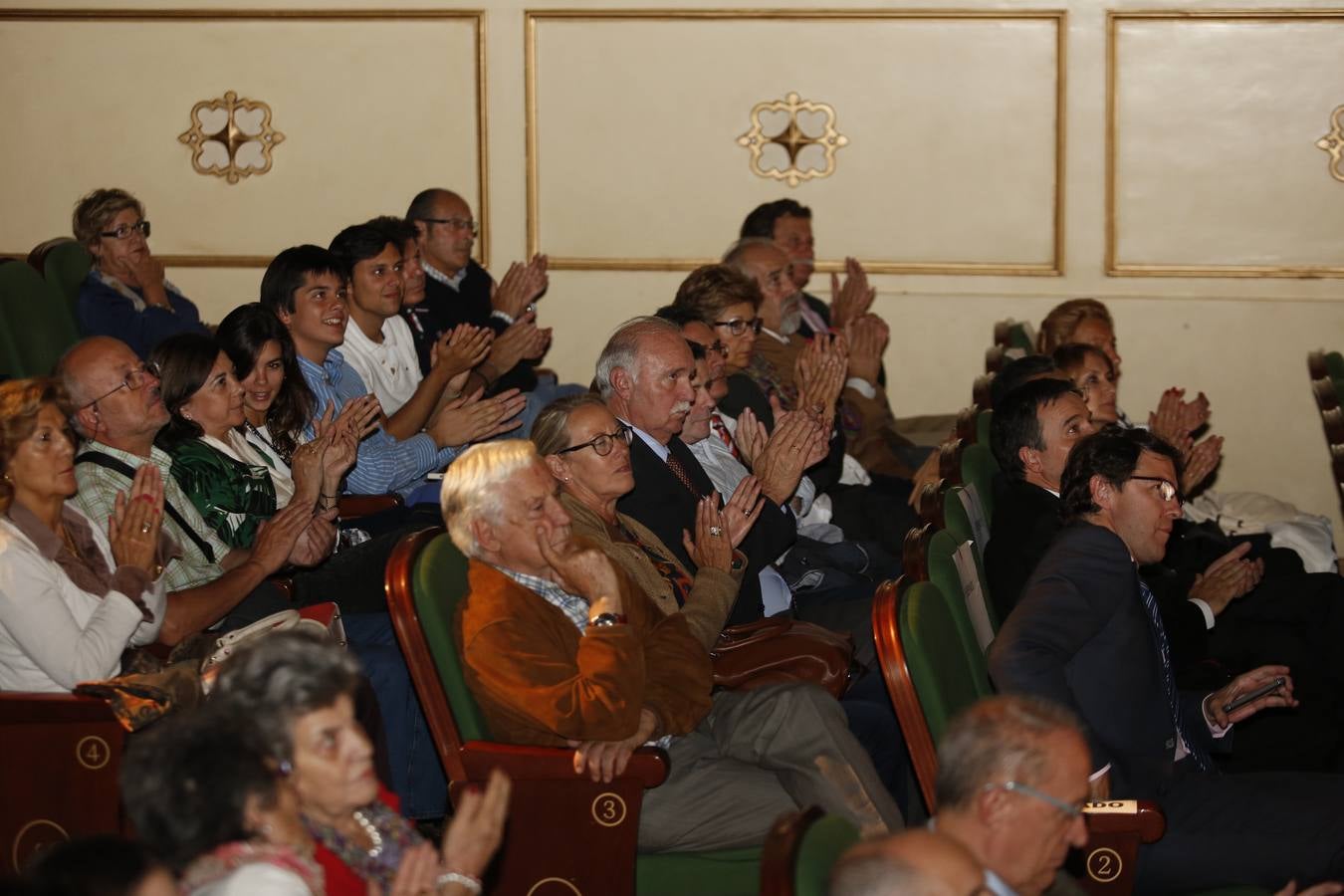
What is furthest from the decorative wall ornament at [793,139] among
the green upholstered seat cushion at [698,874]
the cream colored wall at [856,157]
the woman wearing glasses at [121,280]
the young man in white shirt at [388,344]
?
the green upholstered seat cushion at [698,874]

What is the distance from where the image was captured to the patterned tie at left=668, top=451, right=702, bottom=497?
147 inches

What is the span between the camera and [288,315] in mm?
4266

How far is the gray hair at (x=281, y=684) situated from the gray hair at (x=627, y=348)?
1845 millimetres

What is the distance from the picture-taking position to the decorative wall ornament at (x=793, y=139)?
642 centimetres

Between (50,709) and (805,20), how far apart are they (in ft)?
14.6

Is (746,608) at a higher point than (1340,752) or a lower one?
higher

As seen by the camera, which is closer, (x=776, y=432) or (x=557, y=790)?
(x=557, y=790)

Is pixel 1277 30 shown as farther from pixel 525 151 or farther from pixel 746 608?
pixel 746 608

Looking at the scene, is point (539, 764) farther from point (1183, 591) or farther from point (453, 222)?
point (453, 222)

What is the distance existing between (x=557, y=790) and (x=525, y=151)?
4.13 metres

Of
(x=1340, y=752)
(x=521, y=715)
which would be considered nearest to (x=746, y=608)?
(x=521, y=715)

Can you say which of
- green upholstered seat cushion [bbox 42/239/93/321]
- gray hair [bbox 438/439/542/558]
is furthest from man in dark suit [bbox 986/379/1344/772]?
green upholstered seat cushion [bbox 42/239/93/321]

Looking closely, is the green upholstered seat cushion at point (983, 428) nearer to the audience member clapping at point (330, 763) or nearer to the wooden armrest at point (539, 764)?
the wooden armrest at point (539, 764)

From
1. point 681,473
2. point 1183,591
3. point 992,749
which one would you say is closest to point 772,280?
point 681,473
